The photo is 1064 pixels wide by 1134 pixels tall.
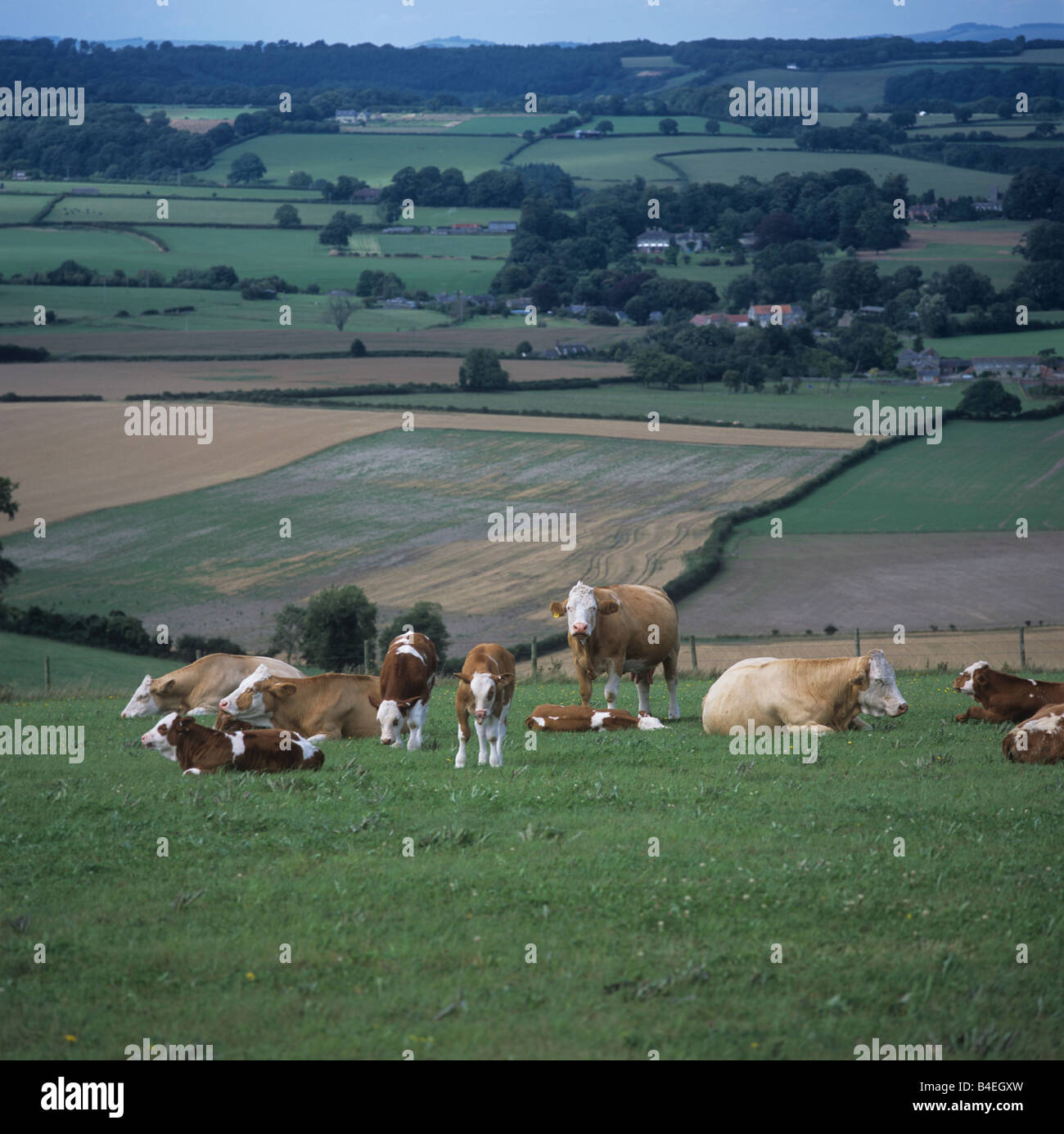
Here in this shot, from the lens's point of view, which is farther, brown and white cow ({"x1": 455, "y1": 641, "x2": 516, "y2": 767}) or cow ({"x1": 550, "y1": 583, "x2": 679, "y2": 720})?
cow ({"x1": 550, "y1": 583, "x2": 679, "y2": 720})

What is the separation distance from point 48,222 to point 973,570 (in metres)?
124

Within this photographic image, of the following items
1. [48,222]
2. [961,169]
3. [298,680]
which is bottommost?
[298,680]

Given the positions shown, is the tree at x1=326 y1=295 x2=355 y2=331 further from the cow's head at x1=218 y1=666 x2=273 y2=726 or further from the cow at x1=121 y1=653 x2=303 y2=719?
the cow's head at x1=218 y1=666 x2=273 y2=726

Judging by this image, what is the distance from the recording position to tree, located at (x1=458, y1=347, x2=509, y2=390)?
90.6 meters

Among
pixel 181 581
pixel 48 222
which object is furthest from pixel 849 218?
pixel 181 581

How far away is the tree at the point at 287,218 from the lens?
513ft

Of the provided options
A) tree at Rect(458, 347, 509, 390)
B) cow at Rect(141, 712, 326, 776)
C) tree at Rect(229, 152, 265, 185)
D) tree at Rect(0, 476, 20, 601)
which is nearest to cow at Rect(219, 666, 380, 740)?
cow at Rect(141, 712, 326, 776)

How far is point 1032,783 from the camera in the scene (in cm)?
1286

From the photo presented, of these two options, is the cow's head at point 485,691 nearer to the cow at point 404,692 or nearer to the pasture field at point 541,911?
the pasture field at point 541,911

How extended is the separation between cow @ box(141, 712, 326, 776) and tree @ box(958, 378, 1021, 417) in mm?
76541

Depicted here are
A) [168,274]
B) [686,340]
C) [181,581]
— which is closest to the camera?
[181,581]

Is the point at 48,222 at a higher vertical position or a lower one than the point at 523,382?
higher
